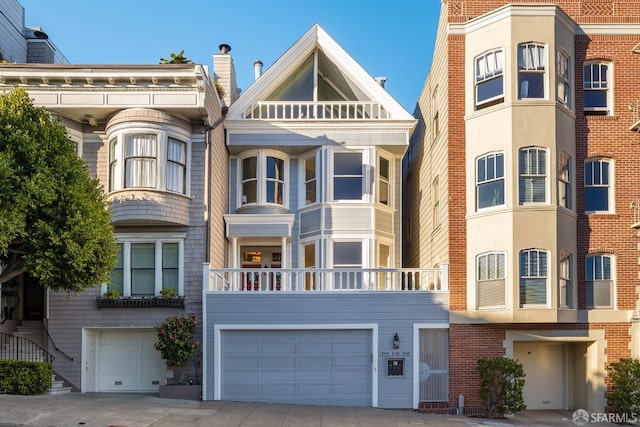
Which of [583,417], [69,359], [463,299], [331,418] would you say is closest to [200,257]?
[69,359]

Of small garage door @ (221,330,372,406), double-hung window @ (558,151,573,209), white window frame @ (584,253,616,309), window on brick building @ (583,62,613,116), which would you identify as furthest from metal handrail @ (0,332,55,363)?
window on brick building @ (583,62,613,116)

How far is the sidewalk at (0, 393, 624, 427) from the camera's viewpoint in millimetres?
13688

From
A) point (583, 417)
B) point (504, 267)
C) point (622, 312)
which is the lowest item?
point (583, 417)

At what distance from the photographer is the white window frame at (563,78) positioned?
17.8 metres

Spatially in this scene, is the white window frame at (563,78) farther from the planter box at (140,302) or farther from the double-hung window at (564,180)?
the planter box at (140,302)

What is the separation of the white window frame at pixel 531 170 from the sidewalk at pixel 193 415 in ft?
19.8

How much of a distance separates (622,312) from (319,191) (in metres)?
9.88

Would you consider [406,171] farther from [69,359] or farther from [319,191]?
[69,359]

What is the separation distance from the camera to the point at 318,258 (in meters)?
21.2

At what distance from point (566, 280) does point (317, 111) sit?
982 cm

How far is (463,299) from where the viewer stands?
17.8 m

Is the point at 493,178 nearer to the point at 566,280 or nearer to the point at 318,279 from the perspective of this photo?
the point at 566,280

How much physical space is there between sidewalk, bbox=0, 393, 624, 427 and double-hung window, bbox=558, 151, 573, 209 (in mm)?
5961

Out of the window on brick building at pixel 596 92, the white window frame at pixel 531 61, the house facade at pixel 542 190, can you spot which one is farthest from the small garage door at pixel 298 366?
the window on brick building at pixel 596 92
